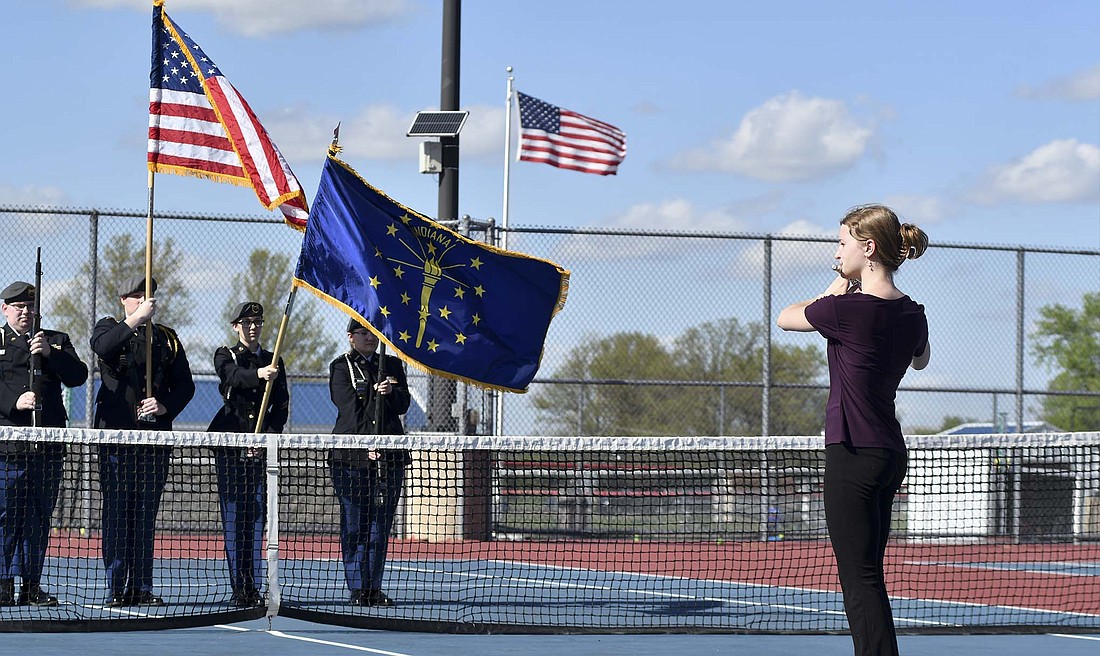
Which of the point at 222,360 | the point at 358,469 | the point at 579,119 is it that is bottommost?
the point at 358,469

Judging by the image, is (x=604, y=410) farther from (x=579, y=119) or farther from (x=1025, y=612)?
(x=1025, y=612)

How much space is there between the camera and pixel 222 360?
354 inches

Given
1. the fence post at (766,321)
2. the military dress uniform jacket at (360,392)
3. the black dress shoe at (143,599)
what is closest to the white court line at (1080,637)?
the military dress uniform jacket at (360,392)

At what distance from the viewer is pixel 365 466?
8906mm

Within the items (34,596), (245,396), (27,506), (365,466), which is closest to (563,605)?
(365,466)

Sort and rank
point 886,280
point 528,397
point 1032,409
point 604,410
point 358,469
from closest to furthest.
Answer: point 886,280 → point 358,469 → point 528,397 → point 1032,409 → point 604,410

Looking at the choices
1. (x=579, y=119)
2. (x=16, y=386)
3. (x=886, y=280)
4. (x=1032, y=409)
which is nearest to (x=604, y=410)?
(x=579, y=119)

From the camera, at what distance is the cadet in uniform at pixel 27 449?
8.24 metres

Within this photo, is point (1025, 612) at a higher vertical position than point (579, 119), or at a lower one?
lower

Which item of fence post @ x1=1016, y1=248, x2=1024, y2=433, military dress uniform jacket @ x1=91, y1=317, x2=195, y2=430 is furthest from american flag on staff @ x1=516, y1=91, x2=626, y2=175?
military dress uniform jacket @ x1=91, y1=317, x2=195, y2=430

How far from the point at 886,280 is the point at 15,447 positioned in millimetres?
5422

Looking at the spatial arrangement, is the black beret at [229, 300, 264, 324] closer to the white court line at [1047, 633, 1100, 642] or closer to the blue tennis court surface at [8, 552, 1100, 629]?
the blue tennis court surface at [8, 552, 1100, 629]

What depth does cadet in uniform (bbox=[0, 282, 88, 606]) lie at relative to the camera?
8.24 m

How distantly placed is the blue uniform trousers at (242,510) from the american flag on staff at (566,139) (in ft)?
30.4
